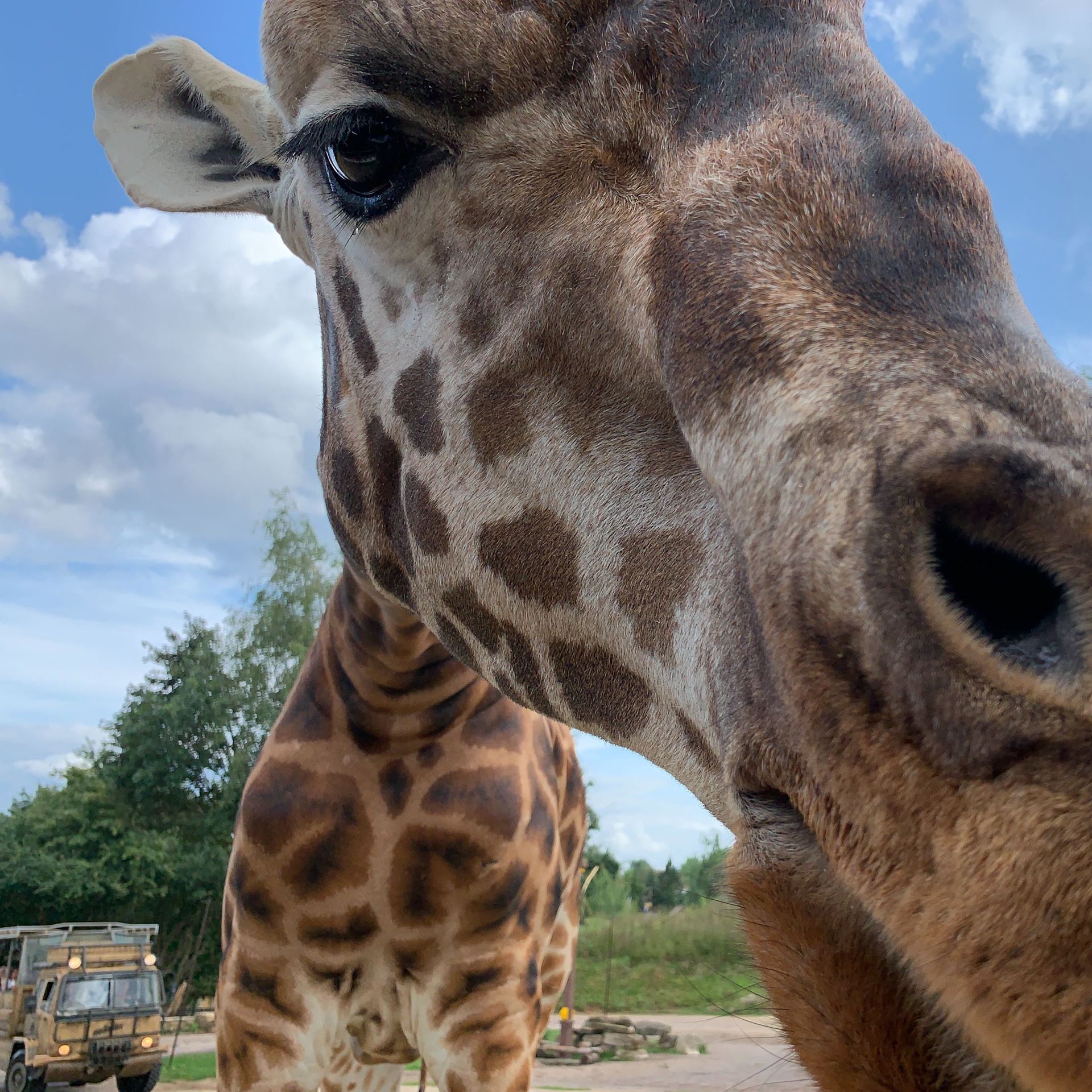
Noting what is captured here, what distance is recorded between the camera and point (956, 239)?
1.01m

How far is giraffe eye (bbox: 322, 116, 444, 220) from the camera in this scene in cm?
145

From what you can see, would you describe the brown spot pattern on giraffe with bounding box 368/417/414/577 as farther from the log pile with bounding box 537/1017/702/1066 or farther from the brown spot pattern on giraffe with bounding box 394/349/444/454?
the log pile with bounding box 537/1017/702/1066

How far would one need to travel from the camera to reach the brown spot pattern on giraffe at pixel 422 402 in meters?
1.59

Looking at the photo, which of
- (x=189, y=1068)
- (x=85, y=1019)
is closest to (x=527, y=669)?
(x=85, y=1019)

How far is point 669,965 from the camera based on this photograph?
36.2 feet

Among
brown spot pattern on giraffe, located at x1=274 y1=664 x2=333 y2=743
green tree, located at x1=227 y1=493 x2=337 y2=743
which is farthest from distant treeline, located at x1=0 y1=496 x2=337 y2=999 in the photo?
brown spot pattern on giraffe, located at x1=274 y1=664 x2=333 y2=743

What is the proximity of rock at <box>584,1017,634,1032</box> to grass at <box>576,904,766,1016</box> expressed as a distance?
357 millimetres

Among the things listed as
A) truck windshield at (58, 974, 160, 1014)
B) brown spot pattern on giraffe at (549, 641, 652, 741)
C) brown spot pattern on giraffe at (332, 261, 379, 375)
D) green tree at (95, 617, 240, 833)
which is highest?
green tree at (95, 617, 240, 833)

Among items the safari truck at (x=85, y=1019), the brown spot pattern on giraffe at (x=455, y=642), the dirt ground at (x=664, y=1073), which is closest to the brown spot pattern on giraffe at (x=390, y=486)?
the brown spot pattern on giraffe at (x=455, y=642)

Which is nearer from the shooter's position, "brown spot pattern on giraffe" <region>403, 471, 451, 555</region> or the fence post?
"brown spot pattern on giraffe" <region>403, 471, 451, 555</region>

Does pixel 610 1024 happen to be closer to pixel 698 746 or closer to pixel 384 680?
pixel 384 680

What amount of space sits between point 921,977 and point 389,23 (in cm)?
132

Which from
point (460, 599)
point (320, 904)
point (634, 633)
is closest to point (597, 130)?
point (634, 633)

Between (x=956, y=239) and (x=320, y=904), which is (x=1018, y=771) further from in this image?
(x=320, y=904)
